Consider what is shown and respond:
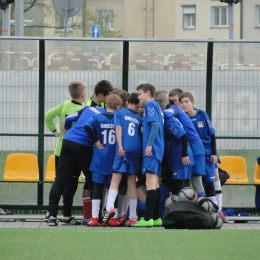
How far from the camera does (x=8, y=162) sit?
13133mm

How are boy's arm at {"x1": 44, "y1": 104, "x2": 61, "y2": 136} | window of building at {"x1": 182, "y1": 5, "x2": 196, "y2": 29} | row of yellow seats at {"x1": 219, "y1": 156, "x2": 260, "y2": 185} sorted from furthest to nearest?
window of building at {"x1": 182, "y1": 5, "x2": 196, "y2": 29}, row of yellow seats at {"x1": 219, "y1": 156, "x2": 260, "y2": 185}, boy's arm at {"x1": 44, "y1": 104, "x2": 61, "y2": 136}

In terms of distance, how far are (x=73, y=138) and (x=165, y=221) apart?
1572 millimetres

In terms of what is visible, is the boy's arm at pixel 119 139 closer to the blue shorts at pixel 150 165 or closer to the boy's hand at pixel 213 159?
the blue shorts at pixel 150 165

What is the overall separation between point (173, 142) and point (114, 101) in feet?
2.86

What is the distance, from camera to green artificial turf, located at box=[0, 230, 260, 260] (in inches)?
344

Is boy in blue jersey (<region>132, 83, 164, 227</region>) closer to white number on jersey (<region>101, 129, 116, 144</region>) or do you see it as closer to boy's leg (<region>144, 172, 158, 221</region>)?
boy's leg (<region>144, 172, 158, 221</region>)

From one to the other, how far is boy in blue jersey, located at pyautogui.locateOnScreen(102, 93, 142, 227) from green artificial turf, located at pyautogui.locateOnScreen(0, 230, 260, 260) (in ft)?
Answer: 2.00

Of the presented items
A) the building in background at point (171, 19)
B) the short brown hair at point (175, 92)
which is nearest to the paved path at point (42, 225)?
the short brown hair at point (175, 92)

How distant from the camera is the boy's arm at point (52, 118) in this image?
12.5 m

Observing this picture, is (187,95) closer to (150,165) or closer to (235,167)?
(150,165)

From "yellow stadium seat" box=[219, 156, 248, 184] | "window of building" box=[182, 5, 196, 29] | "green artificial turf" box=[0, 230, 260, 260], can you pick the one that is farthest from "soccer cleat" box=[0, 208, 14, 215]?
"window of building" box=[182, 5, 196, 29]

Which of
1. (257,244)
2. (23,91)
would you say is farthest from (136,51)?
(257,244)

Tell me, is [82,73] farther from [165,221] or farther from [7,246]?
[7,246]

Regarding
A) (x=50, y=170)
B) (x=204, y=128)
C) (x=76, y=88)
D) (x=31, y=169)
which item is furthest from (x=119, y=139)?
(x=31, y=169)
